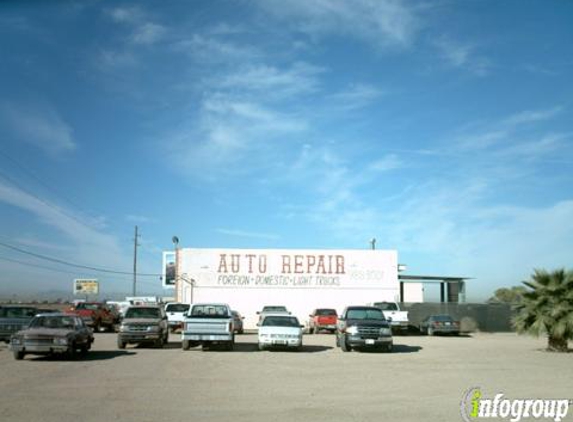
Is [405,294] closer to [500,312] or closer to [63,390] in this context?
[500,312]

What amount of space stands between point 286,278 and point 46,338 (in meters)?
31.5

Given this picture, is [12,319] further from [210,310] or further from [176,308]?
[176,308]

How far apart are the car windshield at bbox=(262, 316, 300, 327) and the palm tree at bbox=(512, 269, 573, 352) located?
9.05 meters

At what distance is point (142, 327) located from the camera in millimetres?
25172

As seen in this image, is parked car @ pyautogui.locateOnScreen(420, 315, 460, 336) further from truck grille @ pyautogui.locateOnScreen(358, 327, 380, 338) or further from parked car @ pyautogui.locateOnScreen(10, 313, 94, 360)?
parked car @ pyautogui.locateOnScreen(10, 313, 94, 360)

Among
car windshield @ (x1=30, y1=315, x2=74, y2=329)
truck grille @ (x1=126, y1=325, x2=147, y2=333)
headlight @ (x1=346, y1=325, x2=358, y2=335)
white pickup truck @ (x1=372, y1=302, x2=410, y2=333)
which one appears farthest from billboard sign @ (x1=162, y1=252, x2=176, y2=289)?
car windshield @ (x1=30, y1=315, x2=74, y2=329)

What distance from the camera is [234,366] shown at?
1898 cm

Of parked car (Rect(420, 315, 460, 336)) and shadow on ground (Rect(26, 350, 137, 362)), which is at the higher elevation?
parked car (Rect(420, 315, 460, 336))

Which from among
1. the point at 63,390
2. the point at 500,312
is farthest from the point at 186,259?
the point at 63,390

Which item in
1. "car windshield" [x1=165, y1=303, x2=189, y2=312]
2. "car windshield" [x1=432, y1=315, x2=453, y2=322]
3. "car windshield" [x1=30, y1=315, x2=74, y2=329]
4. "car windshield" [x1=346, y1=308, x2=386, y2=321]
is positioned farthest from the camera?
"car windshield" [x1=432, y1=315, x2=453, y2=322]

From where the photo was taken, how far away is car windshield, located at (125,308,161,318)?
26.0 metres

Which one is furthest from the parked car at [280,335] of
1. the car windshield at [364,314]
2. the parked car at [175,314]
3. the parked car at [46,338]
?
the parked car at [175,314]

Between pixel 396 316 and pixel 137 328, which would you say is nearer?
pixel 137 328

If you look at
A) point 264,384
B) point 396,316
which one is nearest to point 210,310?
point 264,384
